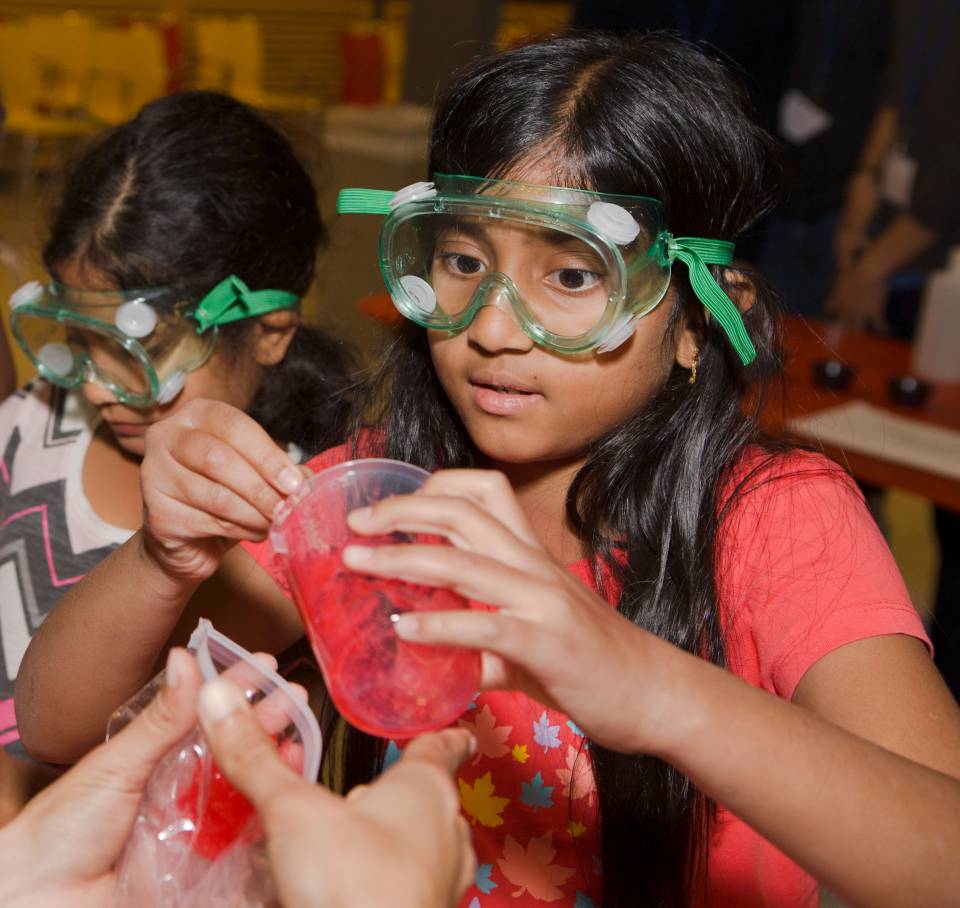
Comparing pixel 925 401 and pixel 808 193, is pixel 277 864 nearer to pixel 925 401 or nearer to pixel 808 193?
pixel 925 401

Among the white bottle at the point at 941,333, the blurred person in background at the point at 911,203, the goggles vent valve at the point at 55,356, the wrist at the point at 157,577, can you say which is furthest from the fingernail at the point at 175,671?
the white bottle at the point at 941,333

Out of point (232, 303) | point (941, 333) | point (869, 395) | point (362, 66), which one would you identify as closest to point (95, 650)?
point (232, 303)

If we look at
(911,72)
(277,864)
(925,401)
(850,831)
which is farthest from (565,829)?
(911,72)

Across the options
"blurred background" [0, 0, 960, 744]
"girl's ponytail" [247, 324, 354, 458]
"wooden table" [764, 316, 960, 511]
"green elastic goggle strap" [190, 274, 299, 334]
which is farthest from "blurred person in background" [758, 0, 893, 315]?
"green elastic goggle strap" [190, 274, 299, 334]

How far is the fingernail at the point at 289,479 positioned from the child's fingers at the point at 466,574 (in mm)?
281

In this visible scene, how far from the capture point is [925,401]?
291 centimetres

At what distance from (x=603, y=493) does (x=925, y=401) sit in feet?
5.93

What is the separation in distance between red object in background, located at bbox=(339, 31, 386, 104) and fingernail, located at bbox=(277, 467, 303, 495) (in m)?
9.06

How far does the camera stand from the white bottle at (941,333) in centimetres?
306

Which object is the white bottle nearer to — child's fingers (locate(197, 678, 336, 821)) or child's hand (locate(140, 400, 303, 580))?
child's hand (locate(140, 400, 303, 580))

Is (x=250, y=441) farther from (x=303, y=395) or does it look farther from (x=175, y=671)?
(x=303, y=395)

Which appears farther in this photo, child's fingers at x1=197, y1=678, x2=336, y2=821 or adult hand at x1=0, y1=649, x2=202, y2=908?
adult hand at x1=0, y1=649, x2=202, y2=908

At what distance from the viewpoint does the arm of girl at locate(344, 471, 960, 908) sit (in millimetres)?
824

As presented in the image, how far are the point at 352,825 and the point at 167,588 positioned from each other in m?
0.65
